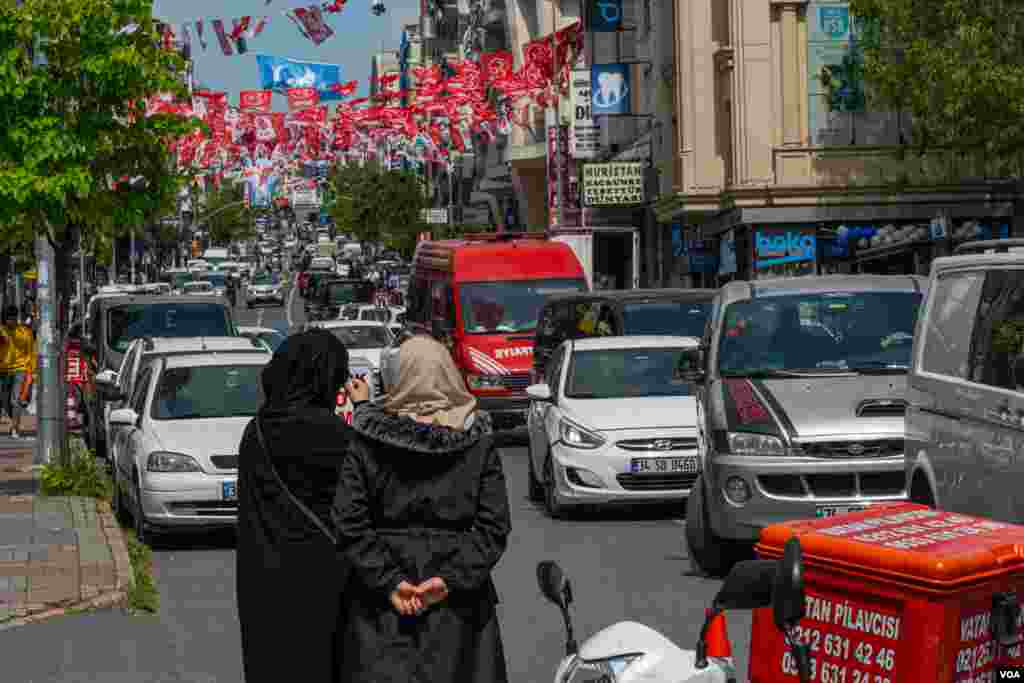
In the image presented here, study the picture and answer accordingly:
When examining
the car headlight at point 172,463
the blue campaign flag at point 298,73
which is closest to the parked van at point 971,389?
the car headlight at point 172,463

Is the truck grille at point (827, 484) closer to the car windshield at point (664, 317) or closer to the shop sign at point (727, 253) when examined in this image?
the car windshield at point (664, 317)

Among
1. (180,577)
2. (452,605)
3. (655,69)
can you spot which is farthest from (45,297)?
(655,69)

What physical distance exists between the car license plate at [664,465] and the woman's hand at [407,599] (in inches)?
453

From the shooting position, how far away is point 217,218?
183125 mm

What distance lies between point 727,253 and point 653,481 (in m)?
25.8

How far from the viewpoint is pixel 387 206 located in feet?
341

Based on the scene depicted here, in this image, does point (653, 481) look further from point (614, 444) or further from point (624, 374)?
point (624, 374)

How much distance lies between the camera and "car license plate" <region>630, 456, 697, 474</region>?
1728cm

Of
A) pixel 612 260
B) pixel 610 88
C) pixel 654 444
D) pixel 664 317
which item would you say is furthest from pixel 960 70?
pixel 612 260

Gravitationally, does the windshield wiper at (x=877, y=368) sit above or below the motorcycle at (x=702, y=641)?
below

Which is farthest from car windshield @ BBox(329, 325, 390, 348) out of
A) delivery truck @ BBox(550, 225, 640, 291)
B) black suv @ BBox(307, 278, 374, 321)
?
black suv @ BBox(307, 278, 374, 321)

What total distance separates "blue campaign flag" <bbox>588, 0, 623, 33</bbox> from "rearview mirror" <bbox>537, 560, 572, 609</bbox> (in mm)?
46937

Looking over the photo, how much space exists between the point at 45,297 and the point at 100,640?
408 inches

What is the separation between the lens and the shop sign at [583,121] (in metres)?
51.9
